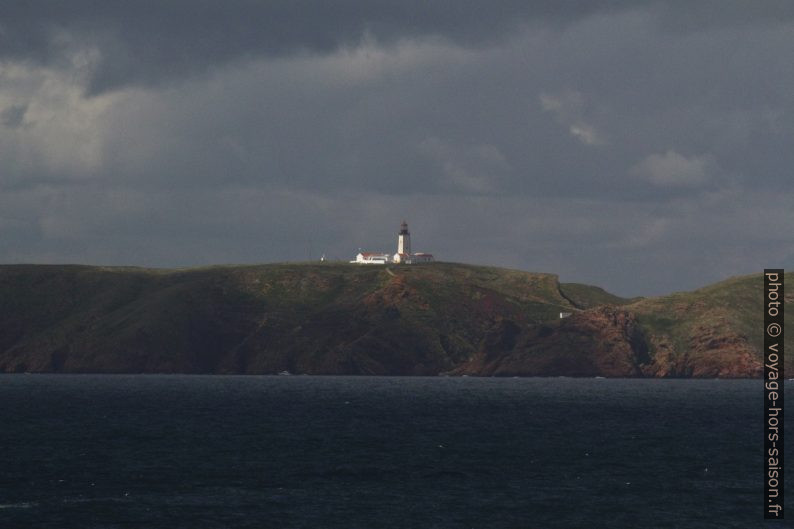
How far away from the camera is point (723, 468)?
112562mm

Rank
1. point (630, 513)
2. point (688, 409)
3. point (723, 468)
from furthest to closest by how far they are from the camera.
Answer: point (688, 409), point (723, 468), point (630, 513)

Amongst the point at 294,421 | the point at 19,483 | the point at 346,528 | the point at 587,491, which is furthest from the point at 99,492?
the point at 294,421

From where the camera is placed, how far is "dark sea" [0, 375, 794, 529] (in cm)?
8369

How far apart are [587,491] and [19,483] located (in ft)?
155

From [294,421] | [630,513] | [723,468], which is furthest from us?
[294,421]

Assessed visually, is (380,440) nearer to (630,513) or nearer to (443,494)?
(443,494)

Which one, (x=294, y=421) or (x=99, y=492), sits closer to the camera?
(x=99, y=492)

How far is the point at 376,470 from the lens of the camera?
10838 cm

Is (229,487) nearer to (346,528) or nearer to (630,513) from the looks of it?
(346,528)

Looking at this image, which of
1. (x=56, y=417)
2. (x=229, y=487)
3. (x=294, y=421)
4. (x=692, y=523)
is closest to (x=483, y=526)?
(x=692, y=523)

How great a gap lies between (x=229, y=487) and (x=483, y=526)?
25.6 meters

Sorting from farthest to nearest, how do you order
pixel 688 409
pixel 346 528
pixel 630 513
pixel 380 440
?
pixel 688 409, pixel 380 440, pixel 630 513, pixel 346 528

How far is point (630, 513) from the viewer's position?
282 feet

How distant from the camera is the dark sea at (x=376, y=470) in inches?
3295
